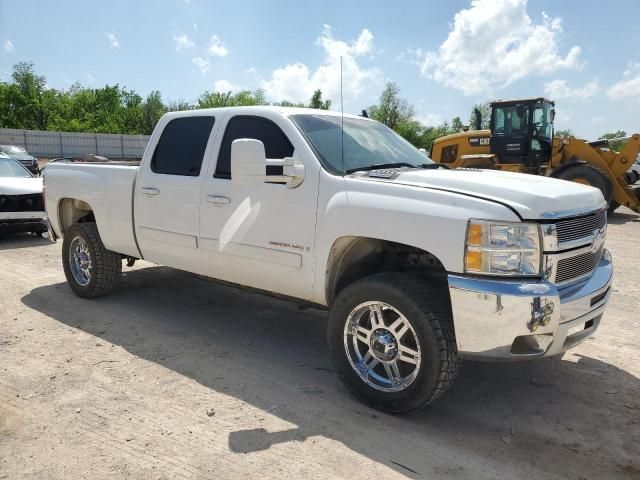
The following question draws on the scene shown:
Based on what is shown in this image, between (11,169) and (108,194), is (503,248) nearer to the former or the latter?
(108,194)

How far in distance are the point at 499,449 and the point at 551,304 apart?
3.00ft

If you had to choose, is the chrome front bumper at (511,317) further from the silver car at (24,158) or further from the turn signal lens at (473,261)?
the silver car at (24,158)

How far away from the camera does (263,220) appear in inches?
161

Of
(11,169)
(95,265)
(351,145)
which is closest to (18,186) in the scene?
(11,169)

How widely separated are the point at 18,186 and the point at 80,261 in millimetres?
4410

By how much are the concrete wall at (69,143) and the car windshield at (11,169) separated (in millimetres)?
30091

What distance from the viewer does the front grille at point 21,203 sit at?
9.23 metres

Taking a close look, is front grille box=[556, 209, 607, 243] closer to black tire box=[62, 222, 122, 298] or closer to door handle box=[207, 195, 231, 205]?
door handle box=[207, 195, 231, 205]

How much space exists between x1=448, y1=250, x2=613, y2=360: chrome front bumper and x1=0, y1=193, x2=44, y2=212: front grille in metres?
8.65

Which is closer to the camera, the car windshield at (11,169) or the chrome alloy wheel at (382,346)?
the chrome alloy wheel at (382,346)

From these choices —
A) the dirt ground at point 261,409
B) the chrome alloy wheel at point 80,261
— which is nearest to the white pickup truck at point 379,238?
the dirt ground at point 261,409

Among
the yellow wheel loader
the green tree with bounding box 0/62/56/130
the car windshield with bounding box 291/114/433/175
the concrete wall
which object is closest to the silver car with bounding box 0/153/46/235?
the car windshield with bounding box 291/114/433/175

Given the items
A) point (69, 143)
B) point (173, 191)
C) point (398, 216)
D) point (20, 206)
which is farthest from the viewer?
point (69, 143)

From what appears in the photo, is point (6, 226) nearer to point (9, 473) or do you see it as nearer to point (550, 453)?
point (9, 473)
